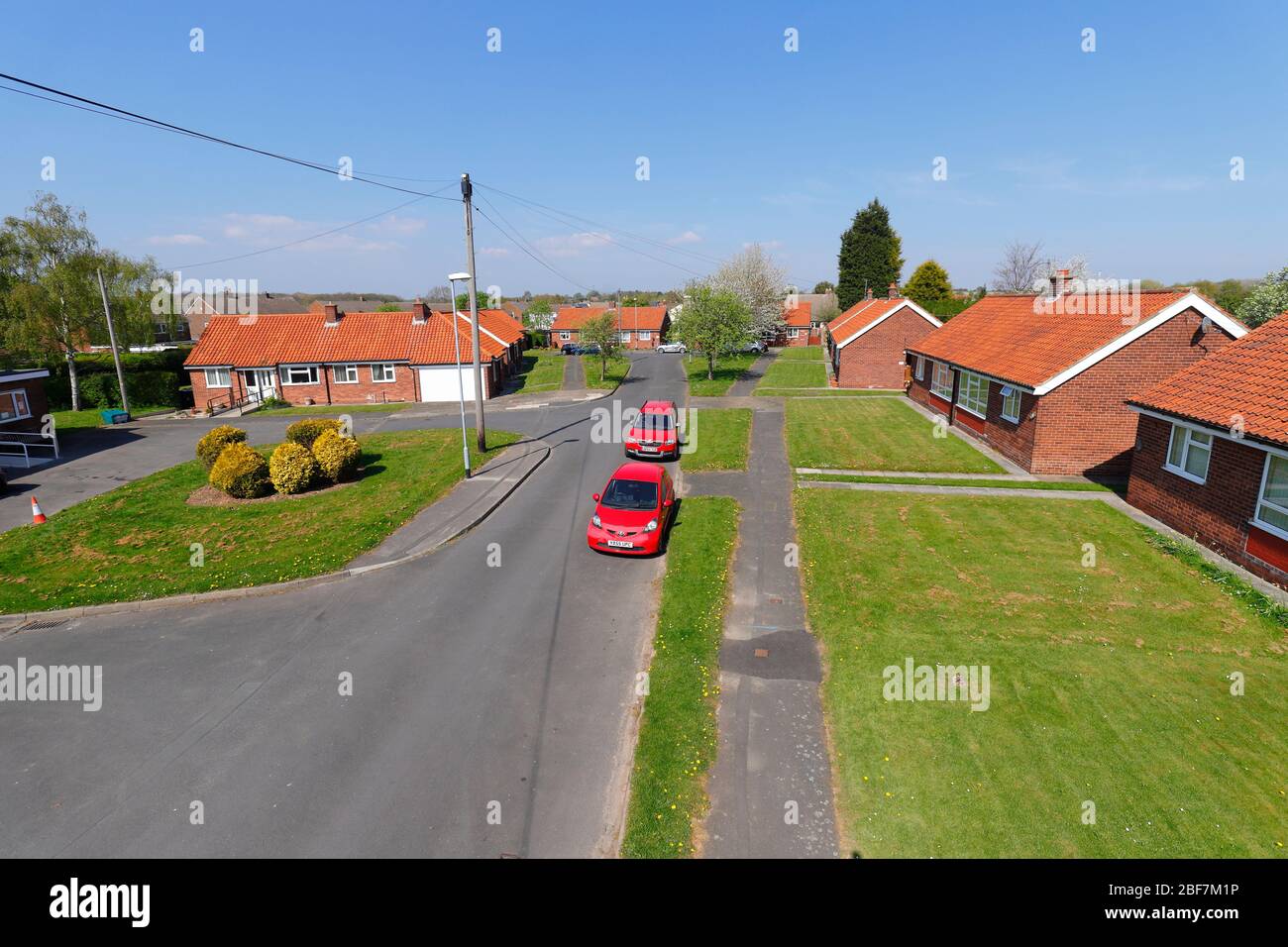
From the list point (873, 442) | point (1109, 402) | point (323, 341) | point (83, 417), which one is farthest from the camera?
point (323, 341)

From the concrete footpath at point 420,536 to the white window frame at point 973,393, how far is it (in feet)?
57.6

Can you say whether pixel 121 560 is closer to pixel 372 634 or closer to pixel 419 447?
pixel 372 634

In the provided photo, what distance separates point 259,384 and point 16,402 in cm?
1197

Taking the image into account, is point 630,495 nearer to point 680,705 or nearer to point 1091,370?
point 680,705

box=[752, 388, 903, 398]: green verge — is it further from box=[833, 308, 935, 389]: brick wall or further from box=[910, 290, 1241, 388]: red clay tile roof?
box=[910, 290, 1241, 388]: red clay tile roof

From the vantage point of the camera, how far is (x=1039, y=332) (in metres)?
23.2

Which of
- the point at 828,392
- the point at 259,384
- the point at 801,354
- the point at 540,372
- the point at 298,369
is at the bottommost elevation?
the point at 828,392

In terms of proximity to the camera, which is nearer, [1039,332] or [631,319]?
[1039,332]

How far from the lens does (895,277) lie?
7756cm

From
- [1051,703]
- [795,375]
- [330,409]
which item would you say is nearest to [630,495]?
[1051,703]

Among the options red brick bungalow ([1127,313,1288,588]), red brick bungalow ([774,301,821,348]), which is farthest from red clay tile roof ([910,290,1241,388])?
red brick bungalow ([774,301,821,348])

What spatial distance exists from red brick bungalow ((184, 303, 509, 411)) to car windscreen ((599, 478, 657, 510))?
24449 millimetres

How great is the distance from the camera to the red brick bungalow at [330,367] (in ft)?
125

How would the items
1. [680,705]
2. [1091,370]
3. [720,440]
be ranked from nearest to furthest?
[680,705]
[1091,370]
[720,440]
